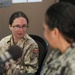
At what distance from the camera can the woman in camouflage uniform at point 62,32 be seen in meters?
1.28

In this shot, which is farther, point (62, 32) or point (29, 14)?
point (29, 14)

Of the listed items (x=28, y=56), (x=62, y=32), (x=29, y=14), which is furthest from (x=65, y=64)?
(x=29, y=14)

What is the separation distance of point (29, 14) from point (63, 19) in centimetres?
201

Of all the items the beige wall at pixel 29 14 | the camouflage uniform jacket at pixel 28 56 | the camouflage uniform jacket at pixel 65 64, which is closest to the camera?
the camouflage uniform jacket at pixel 65 64

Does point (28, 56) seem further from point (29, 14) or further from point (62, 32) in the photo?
point (29, 14)

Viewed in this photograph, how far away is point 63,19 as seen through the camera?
1.28m

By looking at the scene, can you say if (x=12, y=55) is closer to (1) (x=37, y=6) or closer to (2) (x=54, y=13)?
(2) (x=54, y=13)

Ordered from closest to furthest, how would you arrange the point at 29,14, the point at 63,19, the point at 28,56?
the point at 63,19 → the point at 28,56 → the point at 29,14

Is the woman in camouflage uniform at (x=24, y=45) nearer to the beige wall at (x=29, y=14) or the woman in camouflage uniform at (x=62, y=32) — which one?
the woman in camouflage uniform at (x=62, y=32)

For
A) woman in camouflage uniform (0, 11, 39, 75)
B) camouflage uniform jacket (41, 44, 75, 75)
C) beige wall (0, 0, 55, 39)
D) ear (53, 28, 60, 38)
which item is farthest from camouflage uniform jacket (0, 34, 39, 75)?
beige wall (0, 0, 55, 39)

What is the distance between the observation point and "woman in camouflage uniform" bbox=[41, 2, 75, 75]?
4.19ft

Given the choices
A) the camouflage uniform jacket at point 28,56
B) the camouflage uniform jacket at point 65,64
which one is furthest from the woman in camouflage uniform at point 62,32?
the camouflage uniform jacket at point 28,56

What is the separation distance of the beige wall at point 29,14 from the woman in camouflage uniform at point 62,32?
6.02 ft

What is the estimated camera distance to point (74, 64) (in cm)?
127
